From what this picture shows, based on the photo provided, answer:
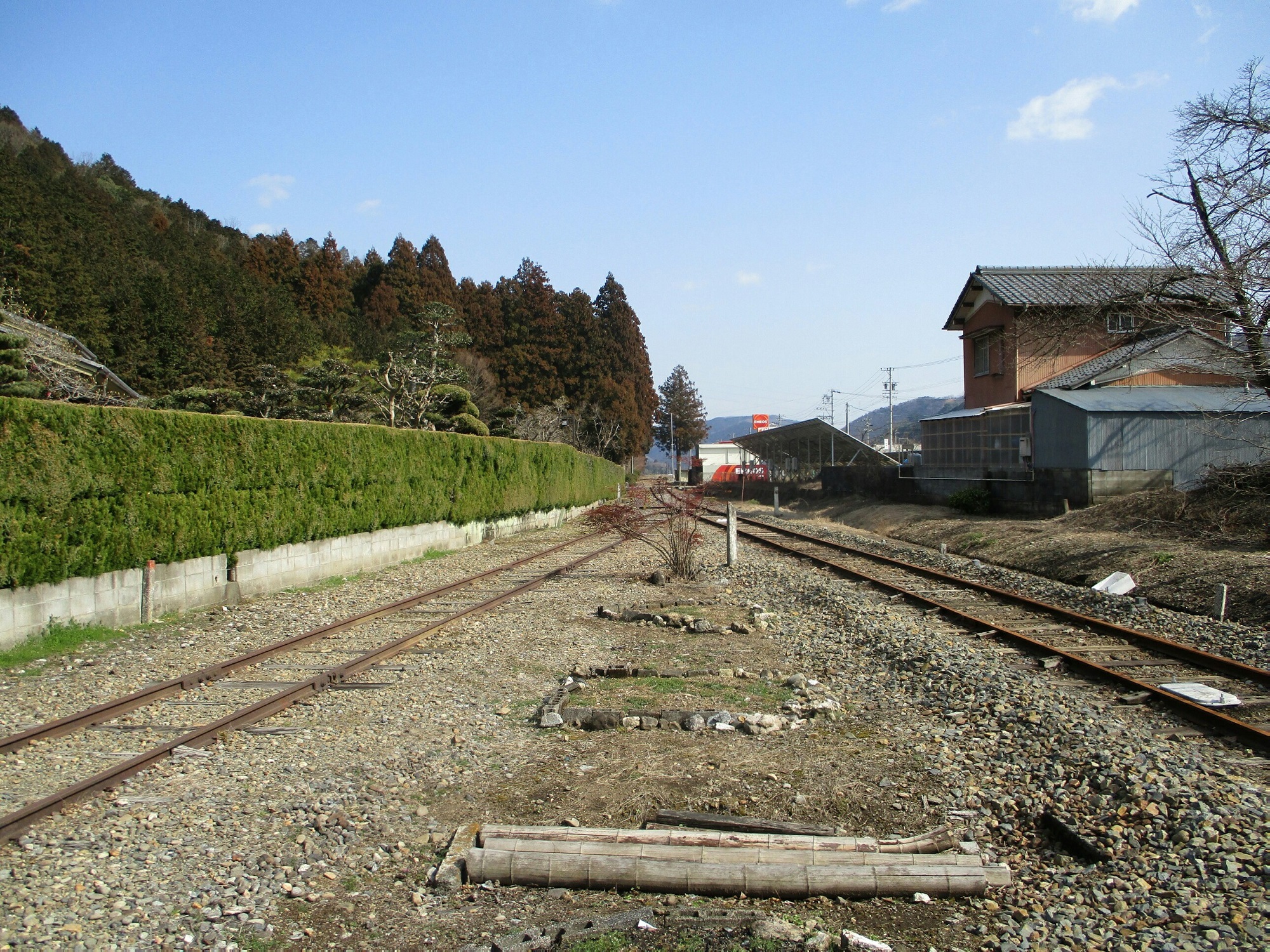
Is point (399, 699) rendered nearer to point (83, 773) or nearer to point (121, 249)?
point (83, 773)

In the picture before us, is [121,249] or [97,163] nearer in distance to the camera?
[121,249]

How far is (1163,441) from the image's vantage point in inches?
807

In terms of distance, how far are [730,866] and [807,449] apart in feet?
150

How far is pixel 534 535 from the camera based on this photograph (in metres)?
26.2

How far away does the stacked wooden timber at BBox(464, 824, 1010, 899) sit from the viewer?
12.6 ft

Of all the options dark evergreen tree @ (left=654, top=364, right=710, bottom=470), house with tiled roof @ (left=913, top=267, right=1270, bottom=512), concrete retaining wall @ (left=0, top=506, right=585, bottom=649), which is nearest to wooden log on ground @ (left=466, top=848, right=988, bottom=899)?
concrete retaining wall @ (left=0, top=506, right=585, bottom=649)

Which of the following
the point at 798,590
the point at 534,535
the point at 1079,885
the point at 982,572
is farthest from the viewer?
the point at 534,535

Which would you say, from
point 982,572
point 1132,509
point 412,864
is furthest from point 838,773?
point 1132,509

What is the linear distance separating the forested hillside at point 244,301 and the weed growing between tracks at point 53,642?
29.1m

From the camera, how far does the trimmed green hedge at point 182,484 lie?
8711 millimetres

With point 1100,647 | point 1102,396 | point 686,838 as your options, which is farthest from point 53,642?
point 1102,396

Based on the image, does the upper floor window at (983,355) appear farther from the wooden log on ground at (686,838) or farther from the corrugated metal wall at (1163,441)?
the wooden log on ground at (686,838)

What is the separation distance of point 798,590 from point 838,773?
808 centimetres

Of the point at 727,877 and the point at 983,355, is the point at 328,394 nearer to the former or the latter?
the point at 983,355
